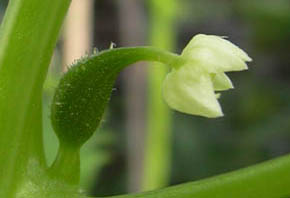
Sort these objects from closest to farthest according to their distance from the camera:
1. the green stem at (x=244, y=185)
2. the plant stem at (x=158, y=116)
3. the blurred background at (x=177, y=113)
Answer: the green stem at (x=244, y=185), the plant stem at (x=158, y=116), the blurred background at (x=177, y=113)

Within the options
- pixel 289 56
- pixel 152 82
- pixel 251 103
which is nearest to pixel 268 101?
pixel 251 103

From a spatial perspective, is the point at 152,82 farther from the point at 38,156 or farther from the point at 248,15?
the point at 38,156

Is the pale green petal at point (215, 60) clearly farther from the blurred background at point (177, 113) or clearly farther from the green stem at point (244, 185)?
the blurred background at point (177, 113)

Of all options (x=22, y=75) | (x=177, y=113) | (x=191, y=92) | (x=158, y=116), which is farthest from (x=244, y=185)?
(x=177, y=113)

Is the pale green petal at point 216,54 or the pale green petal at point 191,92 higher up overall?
the pale green petal at point 216,54

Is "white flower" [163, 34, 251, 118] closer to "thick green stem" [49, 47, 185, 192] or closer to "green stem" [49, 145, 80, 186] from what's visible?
"thick green stem" [49, 47, 185, 192]

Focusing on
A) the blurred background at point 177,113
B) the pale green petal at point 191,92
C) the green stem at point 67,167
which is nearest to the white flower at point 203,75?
the pale green petal at point 191,92

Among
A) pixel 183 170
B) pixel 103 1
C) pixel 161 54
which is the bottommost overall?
pixel 183 170
